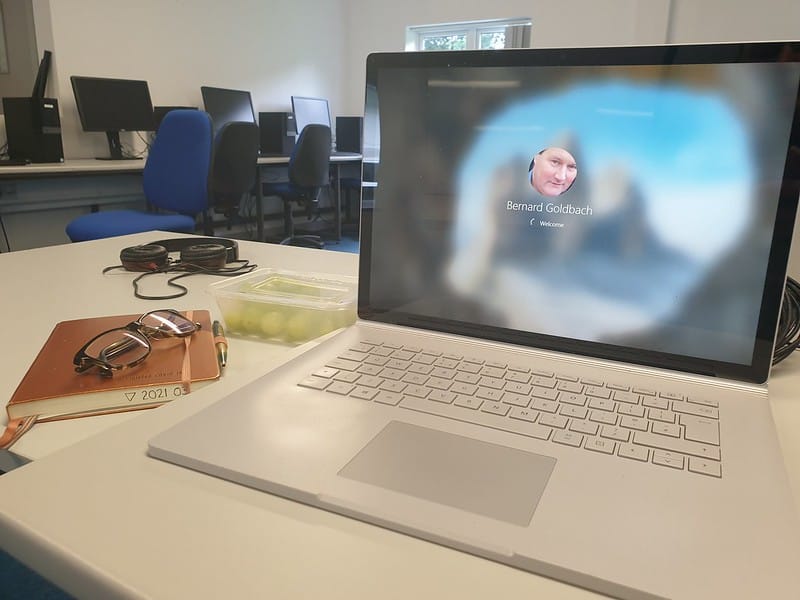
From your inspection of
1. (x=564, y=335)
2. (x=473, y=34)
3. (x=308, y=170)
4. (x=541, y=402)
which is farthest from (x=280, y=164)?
(x=541, y=402)

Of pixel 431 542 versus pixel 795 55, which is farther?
pixel 795 55

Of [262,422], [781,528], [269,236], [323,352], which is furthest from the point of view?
[269,236]

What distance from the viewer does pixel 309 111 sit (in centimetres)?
525

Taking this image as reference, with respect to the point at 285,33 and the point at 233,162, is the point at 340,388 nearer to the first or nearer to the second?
the point at 233,162

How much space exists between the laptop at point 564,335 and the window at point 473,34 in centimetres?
496

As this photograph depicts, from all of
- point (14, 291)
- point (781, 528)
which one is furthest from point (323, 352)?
point (14, 291)

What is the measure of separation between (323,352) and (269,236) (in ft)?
15.3

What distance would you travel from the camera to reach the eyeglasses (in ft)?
1.87

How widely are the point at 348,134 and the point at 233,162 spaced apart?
2.34 m

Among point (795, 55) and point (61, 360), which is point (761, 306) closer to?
point (795, 55)

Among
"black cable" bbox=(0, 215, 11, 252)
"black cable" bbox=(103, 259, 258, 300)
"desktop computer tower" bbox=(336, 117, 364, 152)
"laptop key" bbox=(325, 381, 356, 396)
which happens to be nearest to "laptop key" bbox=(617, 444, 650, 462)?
"laptop key" bbox=(325, 381, 356, 396)

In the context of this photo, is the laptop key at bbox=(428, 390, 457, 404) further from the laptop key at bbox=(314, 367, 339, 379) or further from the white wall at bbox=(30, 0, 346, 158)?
the white wall at bbox=(30, 0, 346, 158)

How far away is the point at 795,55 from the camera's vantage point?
507 mm

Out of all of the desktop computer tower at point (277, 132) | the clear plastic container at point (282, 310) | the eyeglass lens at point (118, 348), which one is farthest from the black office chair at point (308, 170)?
the eyeglass lens at point (118, 348)
